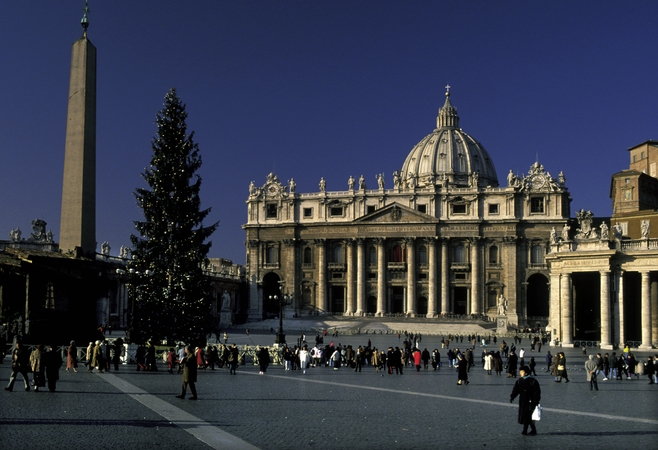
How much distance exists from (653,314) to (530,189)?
136 feet

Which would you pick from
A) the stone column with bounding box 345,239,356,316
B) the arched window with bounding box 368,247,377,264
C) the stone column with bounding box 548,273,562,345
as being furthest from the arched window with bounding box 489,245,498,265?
the stone column with bounding box 548,273,562,345

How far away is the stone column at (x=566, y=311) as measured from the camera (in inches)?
1596

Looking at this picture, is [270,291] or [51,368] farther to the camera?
[270,291]

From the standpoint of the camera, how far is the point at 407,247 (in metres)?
80.6

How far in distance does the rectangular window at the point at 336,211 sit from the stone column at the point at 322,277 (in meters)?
3.12

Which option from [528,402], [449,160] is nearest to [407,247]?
[449,160]

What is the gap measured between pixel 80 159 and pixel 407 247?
5936 centimetres

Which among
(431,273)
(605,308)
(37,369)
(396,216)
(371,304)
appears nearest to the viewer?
(37,369)

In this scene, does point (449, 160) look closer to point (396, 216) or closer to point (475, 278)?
point (396, 216)

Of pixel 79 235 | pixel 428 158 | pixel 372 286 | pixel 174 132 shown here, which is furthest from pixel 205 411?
pixel 428 158

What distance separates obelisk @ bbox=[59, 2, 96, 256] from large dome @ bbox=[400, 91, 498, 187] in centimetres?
7791

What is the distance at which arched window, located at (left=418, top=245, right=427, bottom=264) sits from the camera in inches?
3189

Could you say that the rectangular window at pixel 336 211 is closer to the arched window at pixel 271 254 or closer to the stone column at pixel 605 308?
the arched window at pixel 271 254

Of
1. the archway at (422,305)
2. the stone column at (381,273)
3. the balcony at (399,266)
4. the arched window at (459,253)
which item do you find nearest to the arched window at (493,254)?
the arched window at (459,253)
